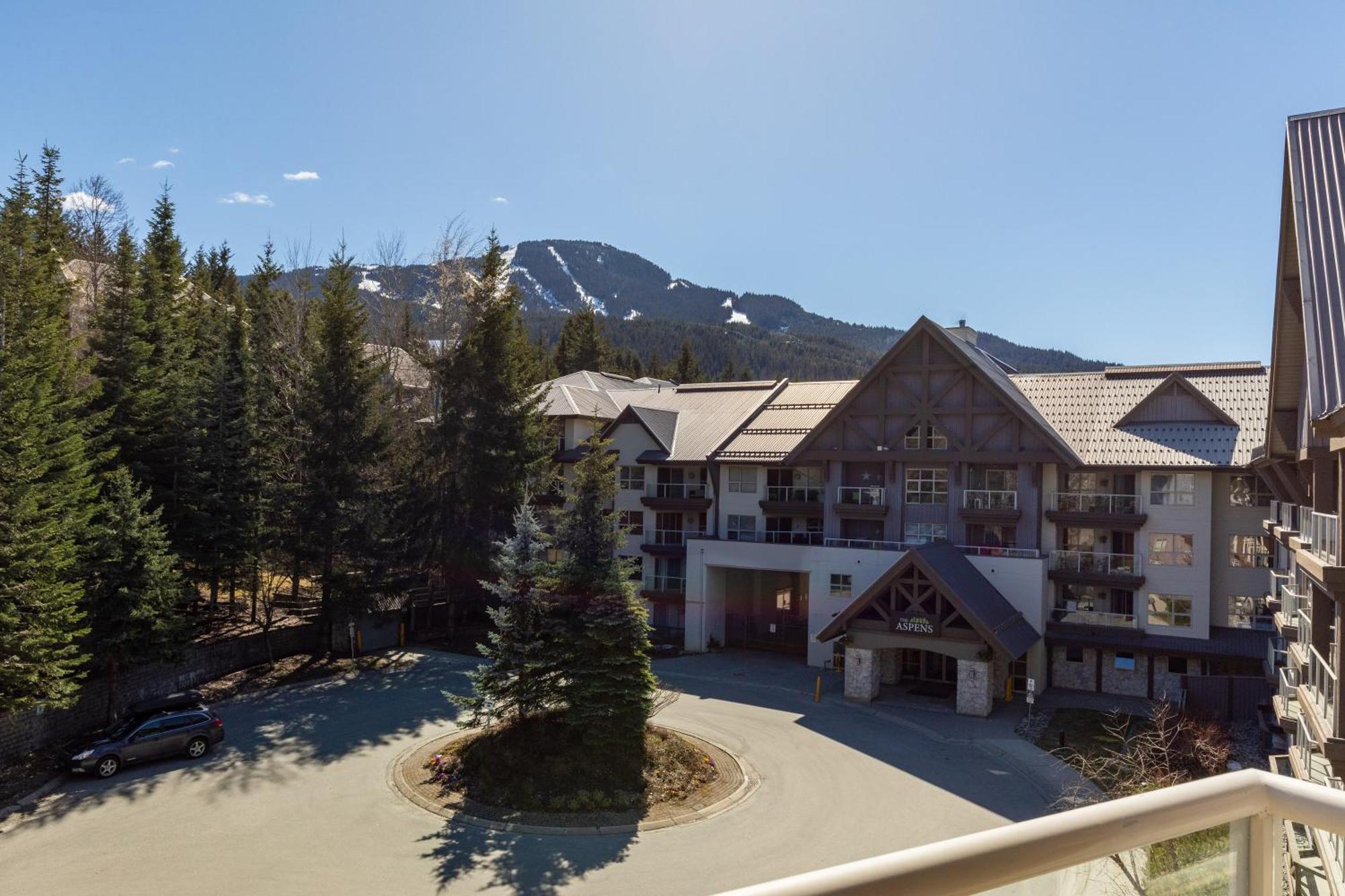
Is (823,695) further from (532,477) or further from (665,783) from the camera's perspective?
(532,477)

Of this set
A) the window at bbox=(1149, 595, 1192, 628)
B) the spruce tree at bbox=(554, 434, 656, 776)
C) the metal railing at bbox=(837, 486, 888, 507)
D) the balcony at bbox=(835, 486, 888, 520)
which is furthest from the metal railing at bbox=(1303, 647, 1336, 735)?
the metal railing at bbox=(837, 486, 888, 507)

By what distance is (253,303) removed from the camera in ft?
185

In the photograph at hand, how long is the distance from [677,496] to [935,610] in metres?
16.0

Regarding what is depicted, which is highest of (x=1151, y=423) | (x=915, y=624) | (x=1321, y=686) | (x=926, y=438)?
(x=1151, y=423)

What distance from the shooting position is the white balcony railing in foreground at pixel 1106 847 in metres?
1.64

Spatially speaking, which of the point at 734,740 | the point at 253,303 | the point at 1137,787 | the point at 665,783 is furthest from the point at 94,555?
the point at 253,303

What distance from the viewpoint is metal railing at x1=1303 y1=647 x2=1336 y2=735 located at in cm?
1353

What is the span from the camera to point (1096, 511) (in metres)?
34.6

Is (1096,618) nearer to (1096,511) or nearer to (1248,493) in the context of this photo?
(1096,511)

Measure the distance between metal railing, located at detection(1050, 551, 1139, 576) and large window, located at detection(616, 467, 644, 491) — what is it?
65.9ft

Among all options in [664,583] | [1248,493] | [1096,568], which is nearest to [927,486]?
[1096,568]

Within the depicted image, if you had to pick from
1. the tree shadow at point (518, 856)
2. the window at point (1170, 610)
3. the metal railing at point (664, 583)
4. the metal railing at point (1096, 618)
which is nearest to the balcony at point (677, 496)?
the metal railing at point (664, 583)

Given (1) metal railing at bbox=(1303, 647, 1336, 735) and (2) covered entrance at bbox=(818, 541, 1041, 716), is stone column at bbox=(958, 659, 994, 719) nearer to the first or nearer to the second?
(2) covered entrance at bbox=(818, 541, 1041, 716)

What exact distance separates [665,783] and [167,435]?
77.9 ft
